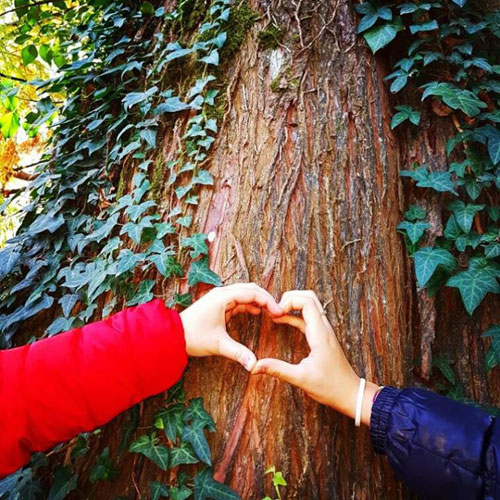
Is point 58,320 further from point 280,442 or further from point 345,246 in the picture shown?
point 345,246

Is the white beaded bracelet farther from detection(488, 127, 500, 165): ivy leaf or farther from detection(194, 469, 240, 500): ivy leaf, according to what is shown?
detection(488, 127, 500, 165): ivy leaf

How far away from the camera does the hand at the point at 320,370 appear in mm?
1282

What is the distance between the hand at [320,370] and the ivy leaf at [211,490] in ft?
1.36

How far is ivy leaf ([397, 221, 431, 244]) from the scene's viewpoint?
5.82 feet

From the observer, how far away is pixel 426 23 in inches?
74.7

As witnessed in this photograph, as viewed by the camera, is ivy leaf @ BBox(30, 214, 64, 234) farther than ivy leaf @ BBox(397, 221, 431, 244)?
Yes

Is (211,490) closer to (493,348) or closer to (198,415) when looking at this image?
(198,415)

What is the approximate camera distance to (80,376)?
1191 mm

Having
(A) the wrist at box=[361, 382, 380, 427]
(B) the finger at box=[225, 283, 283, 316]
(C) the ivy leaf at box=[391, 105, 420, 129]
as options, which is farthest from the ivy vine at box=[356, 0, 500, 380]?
(B) the finger at box=[225, 283, 283, 316]

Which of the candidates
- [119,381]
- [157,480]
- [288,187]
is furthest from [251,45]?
[157,480]

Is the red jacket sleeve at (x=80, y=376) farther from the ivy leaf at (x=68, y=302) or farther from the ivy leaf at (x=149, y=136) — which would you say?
the ivy leaf at (x=149, y=136)

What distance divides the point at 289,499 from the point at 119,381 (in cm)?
70

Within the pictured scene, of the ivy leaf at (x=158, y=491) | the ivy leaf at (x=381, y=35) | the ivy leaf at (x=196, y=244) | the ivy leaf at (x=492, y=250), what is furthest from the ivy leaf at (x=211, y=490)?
the ivy leaf at (x=381, y=35)

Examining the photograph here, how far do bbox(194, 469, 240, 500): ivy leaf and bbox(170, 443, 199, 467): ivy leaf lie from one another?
6 centimetres
